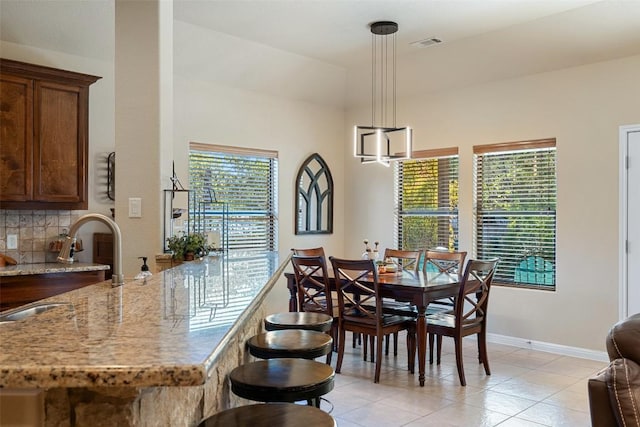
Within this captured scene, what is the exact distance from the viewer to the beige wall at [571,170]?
4734mm

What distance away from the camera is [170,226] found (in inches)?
139

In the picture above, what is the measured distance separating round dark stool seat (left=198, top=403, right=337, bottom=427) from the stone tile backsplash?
3346mm

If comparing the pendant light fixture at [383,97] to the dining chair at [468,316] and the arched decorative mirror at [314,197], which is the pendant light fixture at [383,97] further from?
the dining chair at [468,316]

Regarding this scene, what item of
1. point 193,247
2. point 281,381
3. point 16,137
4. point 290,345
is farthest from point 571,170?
point 16,137

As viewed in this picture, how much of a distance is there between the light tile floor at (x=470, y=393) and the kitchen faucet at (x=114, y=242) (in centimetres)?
179

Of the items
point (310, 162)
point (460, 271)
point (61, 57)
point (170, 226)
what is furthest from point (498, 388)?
point (61, 57)

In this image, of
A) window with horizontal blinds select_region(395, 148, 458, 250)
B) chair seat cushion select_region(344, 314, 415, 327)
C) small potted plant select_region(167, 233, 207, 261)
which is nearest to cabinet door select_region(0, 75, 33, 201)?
small potted plant select_region(167, 233, 207, 261)

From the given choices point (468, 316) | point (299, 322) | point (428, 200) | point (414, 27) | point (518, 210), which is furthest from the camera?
point (428, 200)

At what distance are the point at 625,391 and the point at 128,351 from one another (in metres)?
1.52

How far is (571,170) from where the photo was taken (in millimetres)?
4988

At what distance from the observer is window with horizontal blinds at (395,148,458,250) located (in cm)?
593

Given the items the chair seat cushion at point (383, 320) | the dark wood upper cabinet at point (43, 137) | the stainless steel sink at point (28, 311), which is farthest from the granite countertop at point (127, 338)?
the dark wood upper cabinet at point (43, 137)

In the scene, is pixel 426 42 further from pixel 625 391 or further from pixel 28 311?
pixel 28 311

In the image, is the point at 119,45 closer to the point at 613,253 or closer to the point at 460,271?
the point at 460,271
